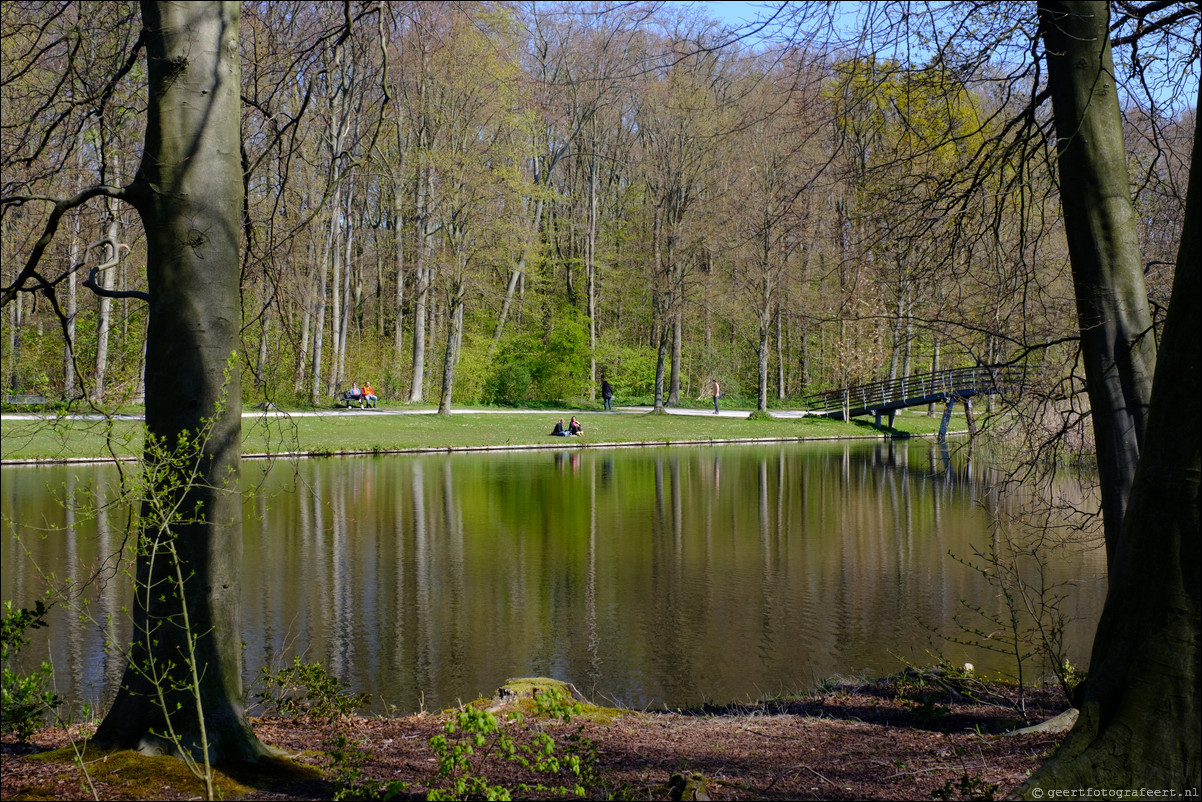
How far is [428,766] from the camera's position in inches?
177

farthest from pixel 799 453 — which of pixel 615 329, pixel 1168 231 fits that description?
pixel 1168 231

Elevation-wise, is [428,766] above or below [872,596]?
above

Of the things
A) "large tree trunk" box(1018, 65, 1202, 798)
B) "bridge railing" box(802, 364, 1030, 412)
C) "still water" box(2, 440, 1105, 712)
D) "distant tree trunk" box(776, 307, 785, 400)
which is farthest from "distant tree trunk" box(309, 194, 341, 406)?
"large tree trunk" box(1018, 65, 1202, 798)

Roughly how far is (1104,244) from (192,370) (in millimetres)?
4635

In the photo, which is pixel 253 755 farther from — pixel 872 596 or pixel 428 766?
pixel 872 596

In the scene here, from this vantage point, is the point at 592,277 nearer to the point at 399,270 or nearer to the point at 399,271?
the point at 399,271

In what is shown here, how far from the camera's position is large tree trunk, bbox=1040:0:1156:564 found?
5.13m

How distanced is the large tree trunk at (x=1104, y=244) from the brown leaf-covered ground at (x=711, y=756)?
166cm

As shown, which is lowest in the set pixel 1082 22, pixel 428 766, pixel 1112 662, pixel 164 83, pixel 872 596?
pixel 872 596

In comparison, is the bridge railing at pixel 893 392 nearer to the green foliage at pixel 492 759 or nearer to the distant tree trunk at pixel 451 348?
the distant tree trunk at pixel 451 348

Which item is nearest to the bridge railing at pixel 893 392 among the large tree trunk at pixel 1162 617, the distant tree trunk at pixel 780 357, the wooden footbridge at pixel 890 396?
the wooden footbridge at pixel 890 396

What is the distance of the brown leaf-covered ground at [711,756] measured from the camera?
3889 millimetres

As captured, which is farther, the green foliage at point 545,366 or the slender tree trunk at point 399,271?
the green foliage at point 545,366

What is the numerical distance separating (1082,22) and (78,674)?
9.01m
